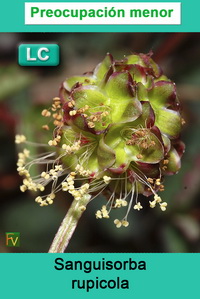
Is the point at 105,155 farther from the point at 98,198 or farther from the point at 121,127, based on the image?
the point at 98,198

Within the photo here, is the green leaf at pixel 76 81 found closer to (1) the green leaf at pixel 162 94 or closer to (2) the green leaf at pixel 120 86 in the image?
(2) the green leaf at pixel 120 86

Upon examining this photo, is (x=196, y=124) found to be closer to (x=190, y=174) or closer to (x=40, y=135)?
(x=190, y=174)

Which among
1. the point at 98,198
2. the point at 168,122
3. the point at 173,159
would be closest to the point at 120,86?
the point at 168,122

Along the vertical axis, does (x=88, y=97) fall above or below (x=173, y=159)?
above

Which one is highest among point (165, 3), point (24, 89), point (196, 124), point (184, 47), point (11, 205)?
point (165, 3)
